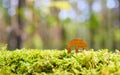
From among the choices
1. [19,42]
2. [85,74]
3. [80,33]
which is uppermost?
[85,74]

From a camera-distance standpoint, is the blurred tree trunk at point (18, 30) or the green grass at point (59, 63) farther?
the blurred tree trunk at point (18, 30)

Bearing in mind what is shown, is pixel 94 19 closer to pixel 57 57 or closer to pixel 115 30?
pixel 115 30

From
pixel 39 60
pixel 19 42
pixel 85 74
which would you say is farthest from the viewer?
pixel 19 42

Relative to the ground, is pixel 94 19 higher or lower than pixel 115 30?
higher

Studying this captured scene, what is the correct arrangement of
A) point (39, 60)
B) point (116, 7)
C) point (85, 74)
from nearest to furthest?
point (85, 74) < point (39, 60) < point (116, 7)

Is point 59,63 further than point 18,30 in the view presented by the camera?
No

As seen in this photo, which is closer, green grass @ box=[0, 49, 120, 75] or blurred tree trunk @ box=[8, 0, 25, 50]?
green grass @ box=[0, 49, 120, 75]

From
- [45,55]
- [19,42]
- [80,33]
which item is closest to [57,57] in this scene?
[45,55]

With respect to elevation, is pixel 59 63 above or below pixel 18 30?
above
